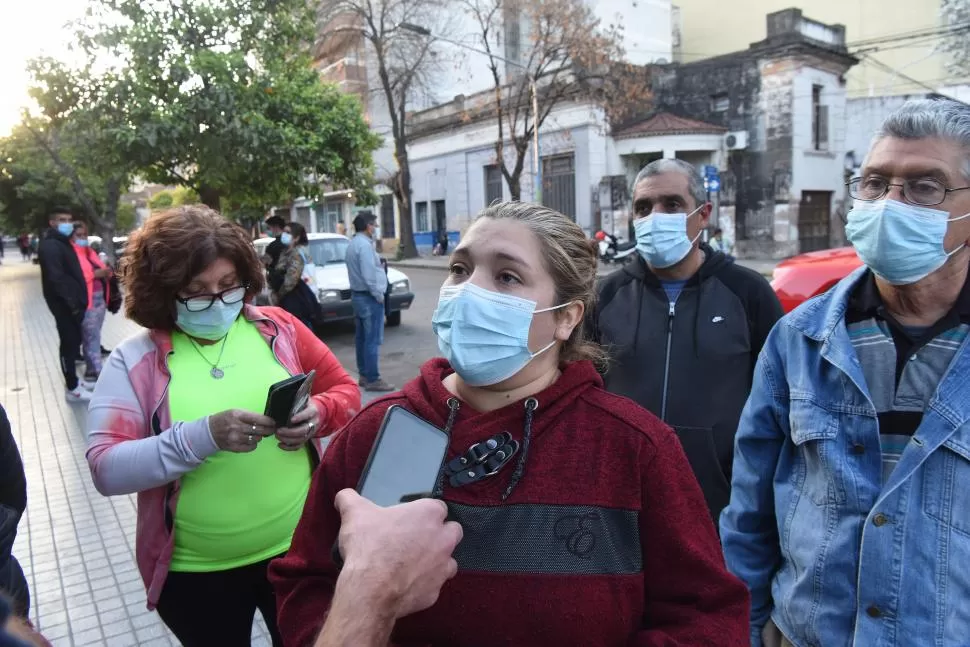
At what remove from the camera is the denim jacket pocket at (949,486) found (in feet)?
4.82

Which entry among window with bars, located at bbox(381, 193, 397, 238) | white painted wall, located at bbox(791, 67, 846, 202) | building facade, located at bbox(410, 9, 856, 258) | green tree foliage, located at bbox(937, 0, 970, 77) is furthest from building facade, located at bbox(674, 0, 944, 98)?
window with bars, located at bbox(381, 193, 397, 238)

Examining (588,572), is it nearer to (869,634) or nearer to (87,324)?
(869,634)

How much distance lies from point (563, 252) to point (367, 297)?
20.6 ft

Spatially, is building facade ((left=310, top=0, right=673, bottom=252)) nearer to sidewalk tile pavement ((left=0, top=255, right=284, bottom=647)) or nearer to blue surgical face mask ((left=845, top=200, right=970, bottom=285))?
sidewalk tile pavement ((left=0, top=255, right=284, bottom=647))

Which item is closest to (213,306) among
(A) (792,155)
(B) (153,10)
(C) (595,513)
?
(C) (595,513)

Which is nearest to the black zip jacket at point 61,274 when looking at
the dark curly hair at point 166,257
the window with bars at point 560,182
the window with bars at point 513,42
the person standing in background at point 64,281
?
the person standing in background at point 64,281

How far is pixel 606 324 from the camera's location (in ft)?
9.47

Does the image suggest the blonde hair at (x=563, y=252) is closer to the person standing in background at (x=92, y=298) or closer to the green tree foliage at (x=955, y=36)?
the person standing in background at (x=92, y=298)

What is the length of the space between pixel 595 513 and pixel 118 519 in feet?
14.8

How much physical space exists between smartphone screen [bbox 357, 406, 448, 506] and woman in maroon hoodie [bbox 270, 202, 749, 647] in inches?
2.8

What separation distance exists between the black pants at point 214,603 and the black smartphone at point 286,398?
526 mm

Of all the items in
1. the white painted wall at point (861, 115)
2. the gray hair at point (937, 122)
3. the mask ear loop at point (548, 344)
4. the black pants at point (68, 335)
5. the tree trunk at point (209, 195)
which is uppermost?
the white painted wall at point (861, 115)

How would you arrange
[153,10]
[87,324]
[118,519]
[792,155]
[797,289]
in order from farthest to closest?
1. [792,155]
2. [87,324]
3. [153,10]
4. [797,289]
5. [118,519]

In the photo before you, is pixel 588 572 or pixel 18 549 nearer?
pixel 588 572
